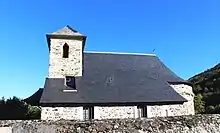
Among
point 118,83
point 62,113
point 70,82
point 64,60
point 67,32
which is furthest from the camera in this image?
point 67,32

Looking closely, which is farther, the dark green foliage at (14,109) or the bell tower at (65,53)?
the dark green foliage at (14,109)

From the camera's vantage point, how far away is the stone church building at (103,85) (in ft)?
53.5

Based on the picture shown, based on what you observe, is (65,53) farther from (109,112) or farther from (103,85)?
(109,112)

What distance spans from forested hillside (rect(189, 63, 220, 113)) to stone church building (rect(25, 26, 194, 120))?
579 cm

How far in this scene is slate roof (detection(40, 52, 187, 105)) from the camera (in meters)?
16.5

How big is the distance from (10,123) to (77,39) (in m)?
17.5

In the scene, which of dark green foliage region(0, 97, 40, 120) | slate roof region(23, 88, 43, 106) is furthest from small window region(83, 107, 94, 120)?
dark green foliage region(0, 97, 40, 120)

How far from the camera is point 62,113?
16.0m

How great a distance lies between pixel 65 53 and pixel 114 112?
20.6 feet

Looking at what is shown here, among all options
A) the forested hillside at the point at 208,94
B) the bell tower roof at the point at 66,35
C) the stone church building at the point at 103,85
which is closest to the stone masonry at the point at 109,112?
the stone church building at the point at 103,85

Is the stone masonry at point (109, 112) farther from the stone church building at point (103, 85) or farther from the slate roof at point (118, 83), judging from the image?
the slate roof at point (118, 83)

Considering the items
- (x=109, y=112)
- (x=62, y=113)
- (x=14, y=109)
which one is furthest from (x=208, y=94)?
(x=14, y=109)

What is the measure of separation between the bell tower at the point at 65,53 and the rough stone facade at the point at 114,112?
3.64 meters

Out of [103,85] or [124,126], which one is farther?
[103,85]
